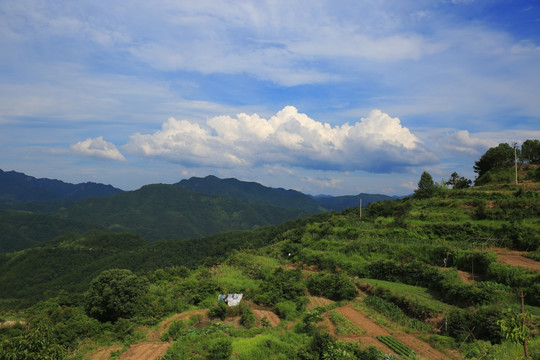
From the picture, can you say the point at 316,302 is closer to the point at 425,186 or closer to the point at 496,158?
the point at 425,186

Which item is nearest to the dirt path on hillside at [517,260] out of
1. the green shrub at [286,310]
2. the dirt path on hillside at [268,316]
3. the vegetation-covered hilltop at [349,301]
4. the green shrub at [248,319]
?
the vegetation-covered hilltop at [349,301]

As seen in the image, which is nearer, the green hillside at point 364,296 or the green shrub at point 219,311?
the green hillside at point 364,296

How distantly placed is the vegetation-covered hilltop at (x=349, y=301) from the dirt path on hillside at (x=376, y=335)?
0.07 m

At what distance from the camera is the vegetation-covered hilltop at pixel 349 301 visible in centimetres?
1147

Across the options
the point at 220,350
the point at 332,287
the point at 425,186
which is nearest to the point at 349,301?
the point at 332,287

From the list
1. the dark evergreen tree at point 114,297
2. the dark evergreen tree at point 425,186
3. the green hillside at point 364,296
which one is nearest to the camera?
the green hillside at point 364,296

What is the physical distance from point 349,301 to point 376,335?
3.92 m

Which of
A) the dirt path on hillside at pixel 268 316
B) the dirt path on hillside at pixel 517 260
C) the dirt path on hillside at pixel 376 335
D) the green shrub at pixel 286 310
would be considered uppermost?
the dirt path on hillside at pixel 517 260

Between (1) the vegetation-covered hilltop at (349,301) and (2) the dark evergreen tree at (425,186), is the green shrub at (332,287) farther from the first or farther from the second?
(2) the dark evergreen tree at (425,186)

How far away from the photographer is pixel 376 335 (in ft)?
43.0

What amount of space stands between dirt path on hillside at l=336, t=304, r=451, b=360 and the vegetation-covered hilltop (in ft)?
0.23

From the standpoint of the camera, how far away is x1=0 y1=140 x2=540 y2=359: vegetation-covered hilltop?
1147 cm

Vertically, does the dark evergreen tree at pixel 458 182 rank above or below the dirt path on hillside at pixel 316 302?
above

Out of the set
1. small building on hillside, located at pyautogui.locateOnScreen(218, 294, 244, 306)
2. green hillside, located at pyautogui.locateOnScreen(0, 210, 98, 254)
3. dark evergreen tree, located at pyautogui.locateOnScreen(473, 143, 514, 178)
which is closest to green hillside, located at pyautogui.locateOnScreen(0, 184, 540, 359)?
small building on hillside, located at pyautogui.locateOnScreen(218, 294, 244, 306)
